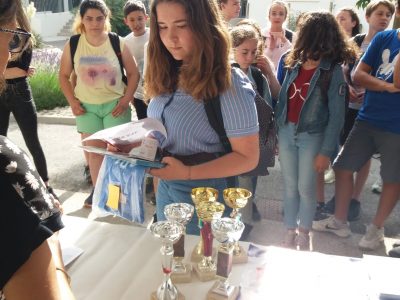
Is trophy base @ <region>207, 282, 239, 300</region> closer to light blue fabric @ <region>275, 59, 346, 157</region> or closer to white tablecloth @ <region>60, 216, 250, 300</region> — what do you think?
white tablecloth @ <region>60, 216, 250, 300</region>

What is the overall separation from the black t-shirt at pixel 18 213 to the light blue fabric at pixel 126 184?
0.66 metres

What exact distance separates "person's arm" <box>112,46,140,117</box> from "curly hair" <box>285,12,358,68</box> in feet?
4.95

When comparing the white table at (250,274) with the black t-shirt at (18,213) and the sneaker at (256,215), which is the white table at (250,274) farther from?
the sneaker at (256,215)

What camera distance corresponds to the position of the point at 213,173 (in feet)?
5.03

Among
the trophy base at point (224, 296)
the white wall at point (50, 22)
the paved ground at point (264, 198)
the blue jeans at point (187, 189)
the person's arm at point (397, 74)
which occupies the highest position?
the person's arm at point (397, 74)

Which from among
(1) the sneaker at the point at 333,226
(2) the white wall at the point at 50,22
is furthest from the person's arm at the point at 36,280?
(2) the white wall at the point at 50,22

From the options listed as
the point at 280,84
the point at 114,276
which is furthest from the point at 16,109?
the point at 114,276

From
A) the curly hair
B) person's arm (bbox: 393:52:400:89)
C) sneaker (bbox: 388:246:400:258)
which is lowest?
sneaker (bbox: 388:246:400:258)

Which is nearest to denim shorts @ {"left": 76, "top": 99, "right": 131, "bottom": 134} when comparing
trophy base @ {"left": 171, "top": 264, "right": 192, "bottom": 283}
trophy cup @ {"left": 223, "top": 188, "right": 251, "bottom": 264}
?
trophy cup @ {"left": 223, "top": 188, "right": 251, "bottom": 264}

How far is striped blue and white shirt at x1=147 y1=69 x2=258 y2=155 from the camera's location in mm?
1459

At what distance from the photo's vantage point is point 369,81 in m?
2.61

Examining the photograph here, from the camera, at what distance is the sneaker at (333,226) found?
9.90ft

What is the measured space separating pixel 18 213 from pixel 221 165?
Result: 3.00 feet

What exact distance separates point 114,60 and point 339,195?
2.15 metres
